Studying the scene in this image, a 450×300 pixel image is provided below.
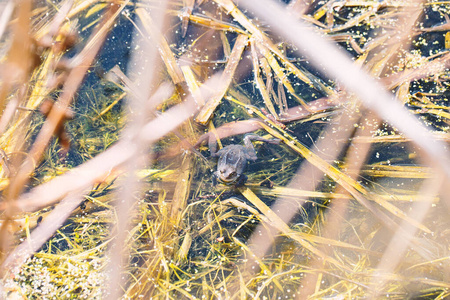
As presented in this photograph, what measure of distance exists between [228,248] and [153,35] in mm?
2563

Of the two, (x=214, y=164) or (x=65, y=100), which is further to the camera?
(x=65, y=100)

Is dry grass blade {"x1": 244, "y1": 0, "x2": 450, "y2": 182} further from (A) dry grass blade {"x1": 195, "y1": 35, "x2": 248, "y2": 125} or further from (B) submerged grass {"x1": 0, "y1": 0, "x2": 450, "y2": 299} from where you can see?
(A) dry grass blade {"x1": 195, "y1": 35, "x2": 248, "y2": 125}

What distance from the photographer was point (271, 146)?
3209mm

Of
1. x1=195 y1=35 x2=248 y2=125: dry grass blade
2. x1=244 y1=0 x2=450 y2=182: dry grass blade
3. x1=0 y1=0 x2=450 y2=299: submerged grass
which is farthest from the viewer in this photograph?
x1=195 y1=35 x2=248 y2=125: dry grass blade

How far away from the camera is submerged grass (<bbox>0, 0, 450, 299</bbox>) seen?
2.67 meters

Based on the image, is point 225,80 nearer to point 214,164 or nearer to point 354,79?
point 214,164

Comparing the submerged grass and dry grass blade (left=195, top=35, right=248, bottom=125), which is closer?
the submerged grass

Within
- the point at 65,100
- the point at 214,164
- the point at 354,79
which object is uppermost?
the point at 65,100

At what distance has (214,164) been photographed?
3168mm

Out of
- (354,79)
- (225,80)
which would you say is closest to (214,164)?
(225,80)

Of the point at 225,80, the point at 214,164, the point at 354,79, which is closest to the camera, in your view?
the point at 214,164

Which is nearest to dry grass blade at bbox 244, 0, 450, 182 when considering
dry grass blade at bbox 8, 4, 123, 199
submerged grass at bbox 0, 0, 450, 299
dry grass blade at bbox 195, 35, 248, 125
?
submerged grass at bbox 0, 0, 450, 299

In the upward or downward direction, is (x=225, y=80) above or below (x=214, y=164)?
above

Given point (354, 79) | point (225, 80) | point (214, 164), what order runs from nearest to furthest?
point (214, 164) → point (354, 79) → point (225, 80)
